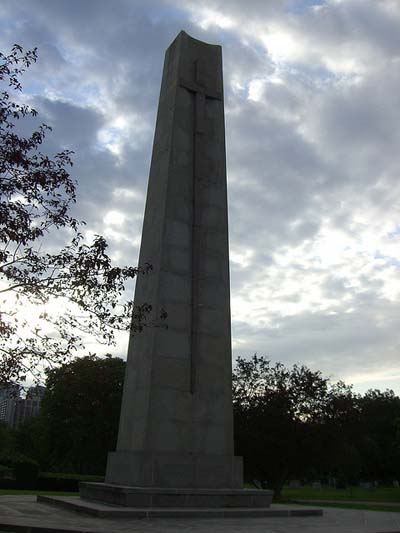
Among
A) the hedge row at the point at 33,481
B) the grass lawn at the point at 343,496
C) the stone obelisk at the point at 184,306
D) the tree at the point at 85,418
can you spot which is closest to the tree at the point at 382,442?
the grass lawn at the point at 343,496

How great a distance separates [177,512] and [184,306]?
19.5 ft

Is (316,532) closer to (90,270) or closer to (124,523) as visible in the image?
(124,523)

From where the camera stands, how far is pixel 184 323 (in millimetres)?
16172

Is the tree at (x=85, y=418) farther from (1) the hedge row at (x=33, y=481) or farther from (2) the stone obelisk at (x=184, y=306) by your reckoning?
(2) the stone obelisk at (x=184, y=306)

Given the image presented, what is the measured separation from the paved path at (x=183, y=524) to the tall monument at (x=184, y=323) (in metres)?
1.83

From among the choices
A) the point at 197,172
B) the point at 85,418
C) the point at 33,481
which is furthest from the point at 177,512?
the point at 85,418

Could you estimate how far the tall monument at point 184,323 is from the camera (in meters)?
14.8

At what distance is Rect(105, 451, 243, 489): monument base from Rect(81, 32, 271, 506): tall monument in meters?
0.03

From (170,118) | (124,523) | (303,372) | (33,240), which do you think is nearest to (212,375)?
(124,523)

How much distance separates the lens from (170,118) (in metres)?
18.2

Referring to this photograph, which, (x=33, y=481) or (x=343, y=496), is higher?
(x=343, y=496)

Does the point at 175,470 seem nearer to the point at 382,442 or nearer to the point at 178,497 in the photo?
the point at 178,497

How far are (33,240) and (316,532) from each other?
26.7 feet

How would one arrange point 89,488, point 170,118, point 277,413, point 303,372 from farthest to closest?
point 303,372
point 277,413
point 170,118
point 89,488
